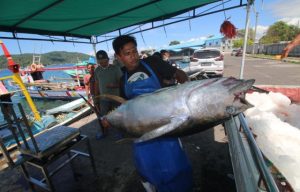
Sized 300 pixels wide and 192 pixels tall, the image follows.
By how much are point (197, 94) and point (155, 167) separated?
953 millimetres

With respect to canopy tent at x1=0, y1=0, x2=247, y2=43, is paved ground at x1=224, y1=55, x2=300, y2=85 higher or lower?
lower

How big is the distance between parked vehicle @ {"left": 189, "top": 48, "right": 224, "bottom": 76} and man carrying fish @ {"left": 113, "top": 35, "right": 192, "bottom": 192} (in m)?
9.49

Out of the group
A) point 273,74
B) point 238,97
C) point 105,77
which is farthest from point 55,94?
point 273,74

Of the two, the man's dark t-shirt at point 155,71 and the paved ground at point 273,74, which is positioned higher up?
the man's dark t-shirt at point 155,71

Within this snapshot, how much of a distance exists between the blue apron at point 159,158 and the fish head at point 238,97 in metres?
0.78

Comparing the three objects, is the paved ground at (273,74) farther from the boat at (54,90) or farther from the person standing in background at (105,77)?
the boat at (54,90)

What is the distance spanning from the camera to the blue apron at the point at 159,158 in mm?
1708

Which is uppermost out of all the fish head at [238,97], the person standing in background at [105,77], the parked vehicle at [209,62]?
the fish head at [238,97]

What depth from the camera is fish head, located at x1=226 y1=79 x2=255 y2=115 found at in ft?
3.31

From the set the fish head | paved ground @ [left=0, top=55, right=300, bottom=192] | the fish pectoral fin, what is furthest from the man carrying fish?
paved ground @ [left=0, top=55, right=300, bottom=192]

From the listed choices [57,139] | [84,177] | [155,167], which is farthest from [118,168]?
[155,167]

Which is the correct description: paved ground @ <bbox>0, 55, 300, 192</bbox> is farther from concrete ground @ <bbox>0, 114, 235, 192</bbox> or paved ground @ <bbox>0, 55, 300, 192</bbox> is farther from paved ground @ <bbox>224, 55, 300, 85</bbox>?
paved ground @ <bbox>224, 55, 300, 85</bbox>

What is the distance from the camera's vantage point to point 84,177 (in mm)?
3359

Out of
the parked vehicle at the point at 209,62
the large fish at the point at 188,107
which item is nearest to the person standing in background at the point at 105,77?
the large fish at the point at 188,107
